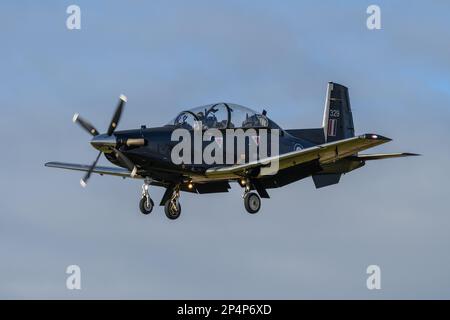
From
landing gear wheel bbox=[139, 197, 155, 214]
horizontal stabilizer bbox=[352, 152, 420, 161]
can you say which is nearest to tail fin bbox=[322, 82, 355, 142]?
horizontal stabilizer bbox=[352, 152, 420, 161]

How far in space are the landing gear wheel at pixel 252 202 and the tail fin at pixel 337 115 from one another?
503cm

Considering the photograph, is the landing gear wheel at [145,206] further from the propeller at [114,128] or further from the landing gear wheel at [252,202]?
the landing gear wheel at [252,202]

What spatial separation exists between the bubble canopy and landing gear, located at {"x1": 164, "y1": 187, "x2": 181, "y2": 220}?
2.43m

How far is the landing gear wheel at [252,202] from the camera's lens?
116ft

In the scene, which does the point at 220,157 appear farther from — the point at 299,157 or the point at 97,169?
the point at 97,169

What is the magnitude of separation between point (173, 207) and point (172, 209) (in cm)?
8

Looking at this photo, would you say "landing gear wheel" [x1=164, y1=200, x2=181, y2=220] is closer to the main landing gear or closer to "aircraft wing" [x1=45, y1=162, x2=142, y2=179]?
the main landing gear

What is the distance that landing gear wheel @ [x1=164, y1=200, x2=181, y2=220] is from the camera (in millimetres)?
34938

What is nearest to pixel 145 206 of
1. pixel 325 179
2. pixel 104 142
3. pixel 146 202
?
pixel 146 202

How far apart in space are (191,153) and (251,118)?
2396mm

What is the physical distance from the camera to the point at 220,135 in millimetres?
34656

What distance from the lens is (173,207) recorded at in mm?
35062

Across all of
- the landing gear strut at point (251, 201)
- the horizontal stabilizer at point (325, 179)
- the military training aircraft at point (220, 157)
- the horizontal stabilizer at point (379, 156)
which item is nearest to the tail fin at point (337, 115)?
the military training aircraft at point (220, 157)
